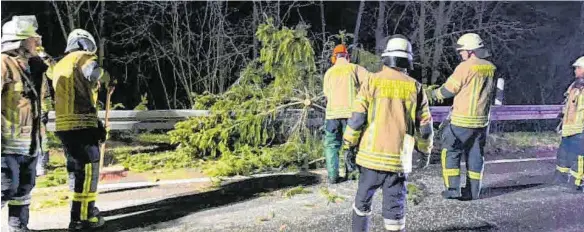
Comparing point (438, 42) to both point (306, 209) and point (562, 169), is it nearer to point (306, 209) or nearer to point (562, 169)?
point (562, 169)

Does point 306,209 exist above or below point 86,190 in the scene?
below

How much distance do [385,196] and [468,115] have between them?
2.91ft

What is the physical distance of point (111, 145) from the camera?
2.65 m

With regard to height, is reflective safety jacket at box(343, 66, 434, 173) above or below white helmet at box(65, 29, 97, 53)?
below

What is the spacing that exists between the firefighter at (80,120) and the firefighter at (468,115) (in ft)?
5.69

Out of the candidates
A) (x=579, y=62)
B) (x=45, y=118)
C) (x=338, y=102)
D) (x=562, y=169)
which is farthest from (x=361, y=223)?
(x=579, y=62)

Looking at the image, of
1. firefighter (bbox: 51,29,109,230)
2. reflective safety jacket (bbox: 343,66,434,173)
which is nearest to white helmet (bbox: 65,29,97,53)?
firefighter (bbox: 51,29,109,230)

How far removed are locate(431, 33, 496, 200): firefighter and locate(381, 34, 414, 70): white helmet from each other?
667 millimetres

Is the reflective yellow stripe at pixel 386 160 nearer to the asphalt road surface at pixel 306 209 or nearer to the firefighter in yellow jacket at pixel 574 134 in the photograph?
the asphalt road surface at pixel 306 209

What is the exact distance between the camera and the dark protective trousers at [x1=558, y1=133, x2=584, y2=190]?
310 cm

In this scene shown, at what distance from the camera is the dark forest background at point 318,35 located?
285cm

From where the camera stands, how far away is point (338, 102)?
2.92 meters

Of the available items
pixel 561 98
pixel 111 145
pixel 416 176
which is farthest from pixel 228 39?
pixel 561 98

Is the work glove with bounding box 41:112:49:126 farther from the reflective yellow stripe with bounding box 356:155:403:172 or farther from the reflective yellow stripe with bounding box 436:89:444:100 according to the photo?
the reflective yellow stripe with bounding box 436:89:444:100
